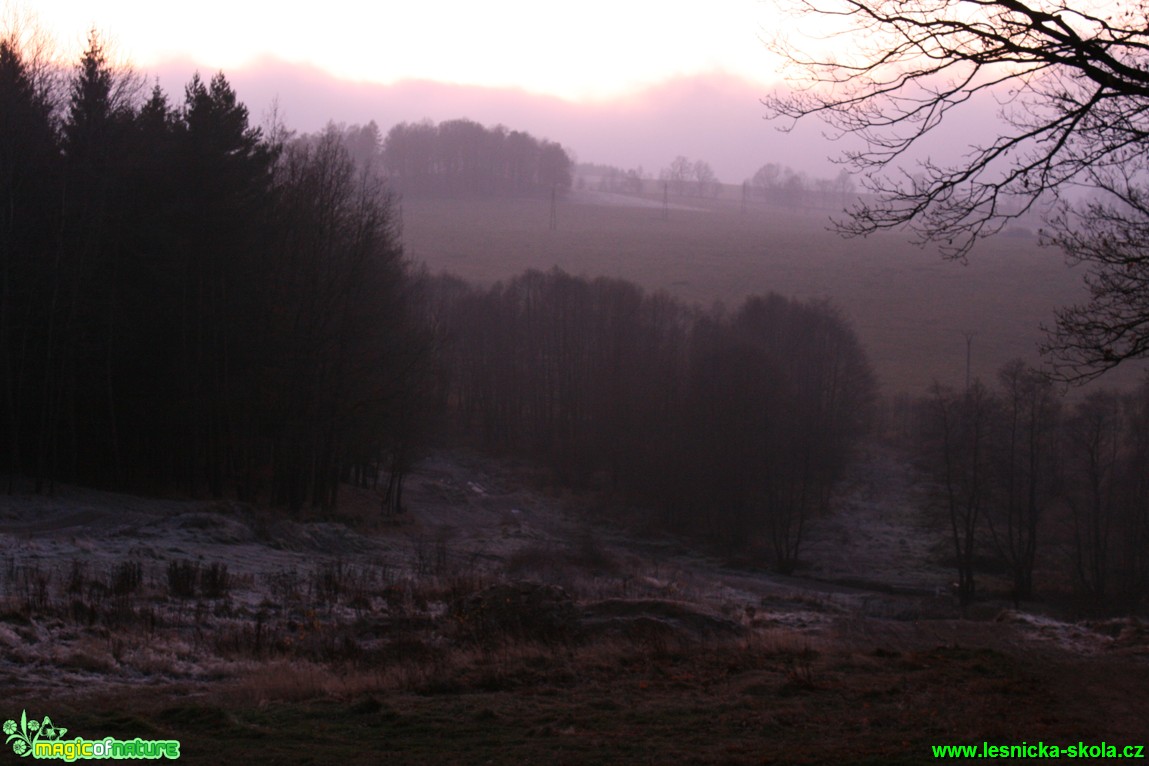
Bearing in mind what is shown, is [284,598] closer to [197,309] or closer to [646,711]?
[646,711]

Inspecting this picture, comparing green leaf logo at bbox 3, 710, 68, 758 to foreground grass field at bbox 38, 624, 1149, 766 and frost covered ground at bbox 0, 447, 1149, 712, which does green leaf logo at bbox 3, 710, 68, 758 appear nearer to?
foreground grass field at bbox 38, 624, 1149, 766

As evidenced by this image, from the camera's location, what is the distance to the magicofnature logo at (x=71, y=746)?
248 inches

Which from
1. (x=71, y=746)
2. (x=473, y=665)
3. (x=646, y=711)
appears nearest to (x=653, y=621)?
(x=473, y=665)

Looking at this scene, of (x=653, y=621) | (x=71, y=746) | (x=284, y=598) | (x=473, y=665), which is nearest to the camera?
(x=71, y=746)

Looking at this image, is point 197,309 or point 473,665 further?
point 197,309

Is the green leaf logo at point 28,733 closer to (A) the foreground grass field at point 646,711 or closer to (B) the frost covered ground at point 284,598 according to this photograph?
(A) the foreground grass field at point 646,711

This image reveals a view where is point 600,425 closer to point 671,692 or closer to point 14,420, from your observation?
point 14,420

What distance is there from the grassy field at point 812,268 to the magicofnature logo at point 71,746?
57078 mm

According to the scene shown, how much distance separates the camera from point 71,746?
6.46 meters

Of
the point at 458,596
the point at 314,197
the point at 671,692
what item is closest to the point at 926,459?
the point at 314,197

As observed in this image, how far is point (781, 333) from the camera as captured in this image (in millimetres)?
59875

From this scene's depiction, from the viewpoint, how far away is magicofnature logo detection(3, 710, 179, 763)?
248 inches

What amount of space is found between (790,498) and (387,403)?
71.6 feet

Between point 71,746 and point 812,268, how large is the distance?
99058 mm
